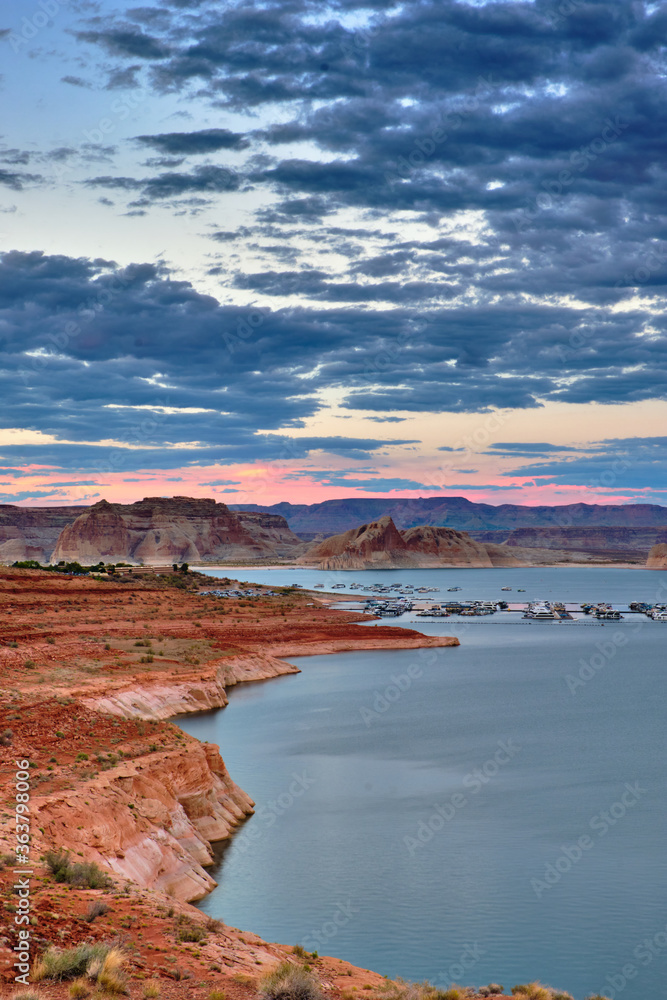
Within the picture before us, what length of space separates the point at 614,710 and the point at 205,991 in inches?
1973

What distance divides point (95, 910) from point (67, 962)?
2.88 metres

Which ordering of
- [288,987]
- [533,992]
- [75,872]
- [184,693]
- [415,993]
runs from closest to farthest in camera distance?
[288,987] < [415,993] < [533,992] < [75,872] < [184,693]

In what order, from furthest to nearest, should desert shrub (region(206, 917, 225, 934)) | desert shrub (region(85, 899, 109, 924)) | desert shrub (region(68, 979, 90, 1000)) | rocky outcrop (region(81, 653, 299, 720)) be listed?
rocky outcrop (region(81, 653, 299, 720)), desert shrub (region(206, 917, 225, 934)), desert shrub (region(85, 899, 109, 924)), desert shrub (region(68, 979, 90, 1000))

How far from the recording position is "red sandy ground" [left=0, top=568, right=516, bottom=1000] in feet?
46.1

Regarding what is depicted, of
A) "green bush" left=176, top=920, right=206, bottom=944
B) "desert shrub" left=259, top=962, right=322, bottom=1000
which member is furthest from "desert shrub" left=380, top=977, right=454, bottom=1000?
"green bush" left=176, top=920, right=206, bottom=944

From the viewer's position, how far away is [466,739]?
48375 mm

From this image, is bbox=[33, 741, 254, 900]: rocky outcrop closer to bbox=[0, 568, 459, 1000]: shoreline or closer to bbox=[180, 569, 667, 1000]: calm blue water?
bbox=[0, 568, 459, 1000]: shoreline

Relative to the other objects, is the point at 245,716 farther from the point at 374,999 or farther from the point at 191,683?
the point at 374,999

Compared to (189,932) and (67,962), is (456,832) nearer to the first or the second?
(189,932)

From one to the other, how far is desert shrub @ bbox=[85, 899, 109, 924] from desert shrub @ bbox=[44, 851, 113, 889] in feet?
6.11

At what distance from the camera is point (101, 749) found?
92.9ft

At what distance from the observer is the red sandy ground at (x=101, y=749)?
14062 millimetres

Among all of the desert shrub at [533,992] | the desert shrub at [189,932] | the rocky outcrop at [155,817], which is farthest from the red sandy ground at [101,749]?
the desert shrub at [533,992]

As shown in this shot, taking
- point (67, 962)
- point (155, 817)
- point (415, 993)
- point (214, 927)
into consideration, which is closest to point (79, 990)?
point (67, 962)
